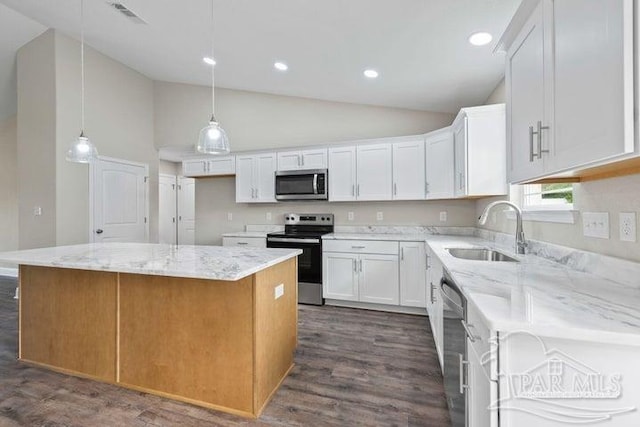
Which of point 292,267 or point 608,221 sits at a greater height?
point 608,221

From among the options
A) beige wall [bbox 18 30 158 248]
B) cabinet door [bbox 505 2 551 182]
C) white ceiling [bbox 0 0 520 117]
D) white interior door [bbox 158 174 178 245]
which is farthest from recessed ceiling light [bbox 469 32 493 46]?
white interior door [bbox 158 174 178 245]

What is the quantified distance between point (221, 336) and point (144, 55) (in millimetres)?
4373

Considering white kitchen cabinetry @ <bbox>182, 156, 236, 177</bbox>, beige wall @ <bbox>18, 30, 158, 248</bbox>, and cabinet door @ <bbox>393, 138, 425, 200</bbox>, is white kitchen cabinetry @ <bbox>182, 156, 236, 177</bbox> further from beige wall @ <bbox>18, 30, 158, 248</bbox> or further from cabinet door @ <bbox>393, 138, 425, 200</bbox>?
cabinet door @ <bbox>393, 138, 425, 200</bbox>

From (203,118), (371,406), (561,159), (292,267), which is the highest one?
(203,118)

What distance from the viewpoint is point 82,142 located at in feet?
8.40

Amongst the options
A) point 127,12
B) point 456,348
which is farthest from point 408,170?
point 127,12

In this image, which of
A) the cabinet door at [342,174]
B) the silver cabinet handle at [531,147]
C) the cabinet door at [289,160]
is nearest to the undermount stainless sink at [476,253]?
the silver cabinet handle at [531,147]

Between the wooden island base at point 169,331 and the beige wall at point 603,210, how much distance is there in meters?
1.75

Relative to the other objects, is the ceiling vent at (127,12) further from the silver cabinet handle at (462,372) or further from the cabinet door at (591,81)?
the silver cabinet handle at (462,372)

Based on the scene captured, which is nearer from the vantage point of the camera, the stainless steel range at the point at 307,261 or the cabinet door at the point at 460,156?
the cabinet door at the point at 460,156

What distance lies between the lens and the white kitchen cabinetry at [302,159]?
396 centimetres

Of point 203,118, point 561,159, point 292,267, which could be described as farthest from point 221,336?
point 203,118

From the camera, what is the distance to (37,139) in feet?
13.1

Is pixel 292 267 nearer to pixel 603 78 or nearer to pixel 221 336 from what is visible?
pixel 221 336
